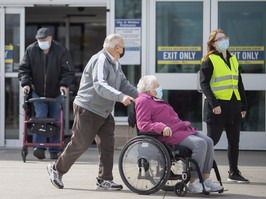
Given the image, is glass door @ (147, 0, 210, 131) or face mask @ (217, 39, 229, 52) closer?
face mask @ (217, 39, 229, 52)

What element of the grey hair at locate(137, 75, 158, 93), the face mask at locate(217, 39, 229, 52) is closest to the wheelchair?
the grey hair at locate(137, 75, 158, 93)

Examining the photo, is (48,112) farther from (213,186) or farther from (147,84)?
(213,186)

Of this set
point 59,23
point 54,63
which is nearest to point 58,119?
point 54,63

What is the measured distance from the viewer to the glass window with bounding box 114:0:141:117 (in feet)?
Answer: 36.2

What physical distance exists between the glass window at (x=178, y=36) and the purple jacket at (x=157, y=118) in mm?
3683

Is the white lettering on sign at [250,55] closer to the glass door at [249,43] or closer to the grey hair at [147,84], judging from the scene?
the glass door at [249,43]

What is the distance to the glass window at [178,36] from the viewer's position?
10938 mm

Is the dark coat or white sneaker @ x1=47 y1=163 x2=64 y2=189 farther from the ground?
the dark coat

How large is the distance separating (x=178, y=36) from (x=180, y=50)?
0.23 metres

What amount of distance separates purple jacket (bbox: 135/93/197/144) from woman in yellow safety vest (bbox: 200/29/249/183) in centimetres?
71

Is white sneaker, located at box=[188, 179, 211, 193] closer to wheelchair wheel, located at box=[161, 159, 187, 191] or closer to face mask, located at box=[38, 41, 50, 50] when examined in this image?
wheelchair wheel, located at box=[161, 159, 187, 191]

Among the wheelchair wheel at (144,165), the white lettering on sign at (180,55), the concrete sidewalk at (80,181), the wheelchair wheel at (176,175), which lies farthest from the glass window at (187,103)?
the wheelchair wheel at (144,165)

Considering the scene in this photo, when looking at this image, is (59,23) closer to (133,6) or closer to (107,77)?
(133,6)

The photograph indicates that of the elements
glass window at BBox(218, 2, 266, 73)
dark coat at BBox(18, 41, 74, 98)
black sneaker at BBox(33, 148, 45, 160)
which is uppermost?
glass window at BBox(218, 2, 266, 73)
